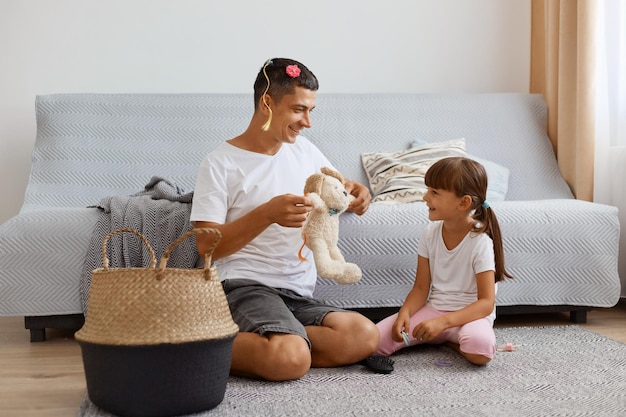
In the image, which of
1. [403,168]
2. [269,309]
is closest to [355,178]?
[403,168]

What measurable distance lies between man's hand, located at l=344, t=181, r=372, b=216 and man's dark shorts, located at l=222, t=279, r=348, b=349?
13.2 inches

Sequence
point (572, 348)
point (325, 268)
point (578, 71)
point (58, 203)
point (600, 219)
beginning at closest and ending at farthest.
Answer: point (325, 268), point (572, 348), point (600, 219), point (58, 203), point (578, 71)

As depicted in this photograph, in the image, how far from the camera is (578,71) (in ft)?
9.65

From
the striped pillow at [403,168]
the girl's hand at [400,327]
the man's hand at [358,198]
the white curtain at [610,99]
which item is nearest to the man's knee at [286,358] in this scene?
the girl's hand at [400,327]

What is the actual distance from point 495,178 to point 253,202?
1.29 meters

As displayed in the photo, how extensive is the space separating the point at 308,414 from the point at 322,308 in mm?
491

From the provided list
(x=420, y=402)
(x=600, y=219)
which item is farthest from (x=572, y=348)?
(x=420, y=402)

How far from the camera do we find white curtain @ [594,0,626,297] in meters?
2.88

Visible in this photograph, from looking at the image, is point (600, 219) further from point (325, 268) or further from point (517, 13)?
point (517, 13)

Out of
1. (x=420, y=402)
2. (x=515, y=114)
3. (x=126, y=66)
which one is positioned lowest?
(x=420, y=402)

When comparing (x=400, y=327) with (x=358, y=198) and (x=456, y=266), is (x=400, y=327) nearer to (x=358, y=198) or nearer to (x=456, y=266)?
(x=456, y=266)

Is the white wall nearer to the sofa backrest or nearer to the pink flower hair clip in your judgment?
the sofa backrest

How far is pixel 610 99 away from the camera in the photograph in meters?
2.94

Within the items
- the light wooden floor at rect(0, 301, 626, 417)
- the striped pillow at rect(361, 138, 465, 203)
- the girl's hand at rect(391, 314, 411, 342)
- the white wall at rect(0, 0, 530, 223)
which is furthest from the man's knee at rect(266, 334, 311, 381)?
the white wall at rect(0, 0, 530, 223)
